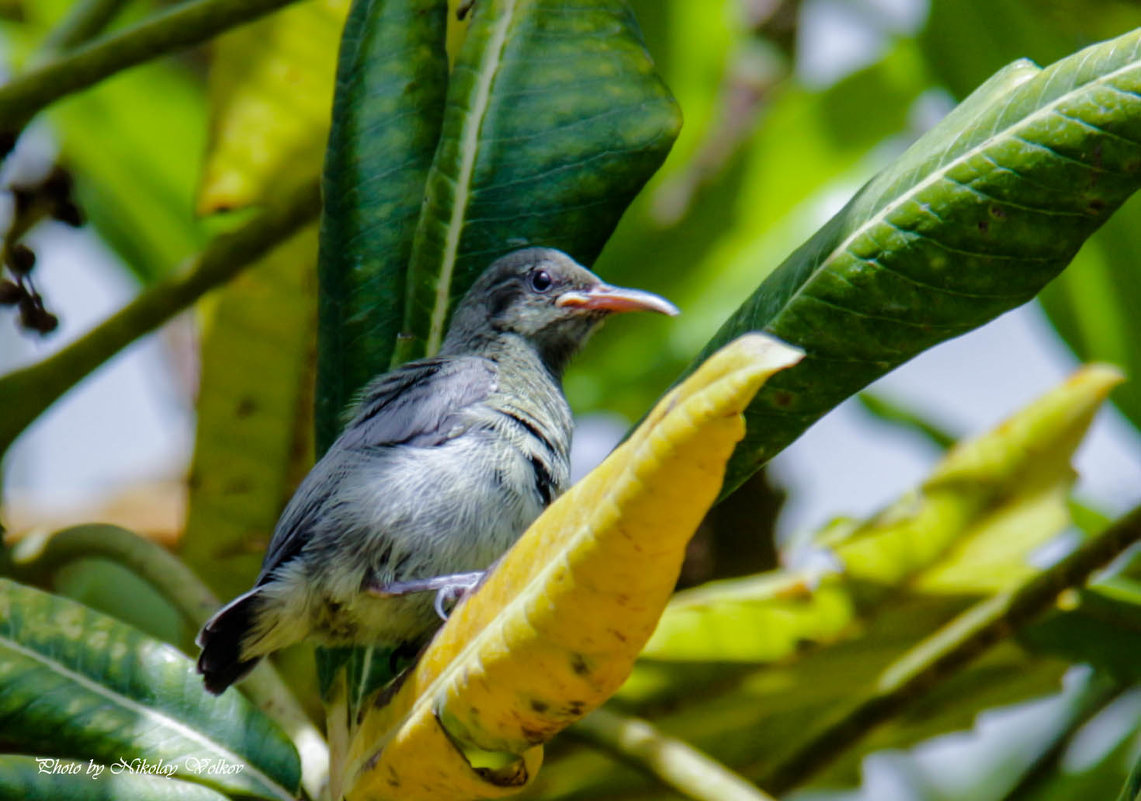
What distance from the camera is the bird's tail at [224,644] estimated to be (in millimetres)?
2164

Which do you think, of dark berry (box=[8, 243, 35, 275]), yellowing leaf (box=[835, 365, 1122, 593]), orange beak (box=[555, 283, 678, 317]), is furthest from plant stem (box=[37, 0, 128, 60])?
yellowing leaf (box=[835, 365, 1122, 593])

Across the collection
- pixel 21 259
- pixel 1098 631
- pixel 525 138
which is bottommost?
pixel 1098 631

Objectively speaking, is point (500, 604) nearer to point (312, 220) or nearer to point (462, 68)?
point (462, 68)

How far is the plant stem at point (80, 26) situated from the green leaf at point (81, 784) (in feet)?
5.42

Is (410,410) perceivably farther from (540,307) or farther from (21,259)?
(21,259)

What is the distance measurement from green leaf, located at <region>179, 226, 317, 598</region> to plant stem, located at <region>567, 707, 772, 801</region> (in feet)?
3.55

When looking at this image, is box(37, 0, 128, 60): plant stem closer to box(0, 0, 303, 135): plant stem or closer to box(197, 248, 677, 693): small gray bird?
box(0, 0, 303, 135): plant stem

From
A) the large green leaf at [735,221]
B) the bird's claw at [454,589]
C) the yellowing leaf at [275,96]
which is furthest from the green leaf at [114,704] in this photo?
the large green leaf at [735,221]

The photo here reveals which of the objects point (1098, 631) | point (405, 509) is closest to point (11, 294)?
point (405, 509)

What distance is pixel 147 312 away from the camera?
2832 millimetres

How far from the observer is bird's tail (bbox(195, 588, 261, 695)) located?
216 centimetres

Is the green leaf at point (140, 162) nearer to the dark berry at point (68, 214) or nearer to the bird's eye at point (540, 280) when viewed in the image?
the dark berry at point (68, 214)

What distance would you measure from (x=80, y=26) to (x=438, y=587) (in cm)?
158

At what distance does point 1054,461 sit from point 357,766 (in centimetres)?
188
